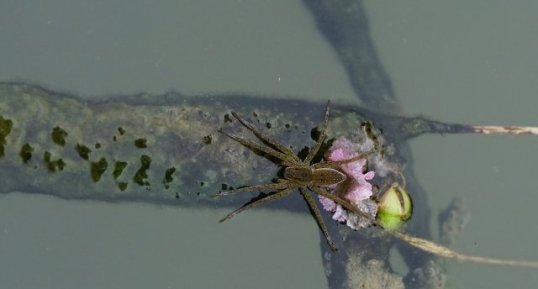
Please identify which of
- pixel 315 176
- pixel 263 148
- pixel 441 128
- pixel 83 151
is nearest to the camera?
pixel 315 176

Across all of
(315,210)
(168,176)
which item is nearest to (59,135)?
(168,176)

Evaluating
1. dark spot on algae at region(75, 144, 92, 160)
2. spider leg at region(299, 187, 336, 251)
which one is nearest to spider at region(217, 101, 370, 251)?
spider leg at region(299, 187, 336, 251)

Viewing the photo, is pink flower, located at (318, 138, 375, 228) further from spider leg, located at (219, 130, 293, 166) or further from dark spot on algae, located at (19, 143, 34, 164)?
dark spot on algae, located at (19, 143, 34, 164)

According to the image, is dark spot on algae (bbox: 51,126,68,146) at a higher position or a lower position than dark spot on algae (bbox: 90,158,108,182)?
higher

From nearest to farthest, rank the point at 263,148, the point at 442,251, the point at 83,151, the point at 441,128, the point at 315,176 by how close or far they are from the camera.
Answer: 1. the point at 315,176
2. the point at 263,148
3. the point at 83,151
4. the point at 442,251
5. the point at 441,128

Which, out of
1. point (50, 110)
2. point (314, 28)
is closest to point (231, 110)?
point (314, 28)

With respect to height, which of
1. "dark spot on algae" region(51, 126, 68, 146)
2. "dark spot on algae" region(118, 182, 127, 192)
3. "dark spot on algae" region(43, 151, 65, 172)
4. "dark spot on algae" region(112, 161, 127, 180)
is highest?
"dark spot on algae" region(51, 126, 68, 146)

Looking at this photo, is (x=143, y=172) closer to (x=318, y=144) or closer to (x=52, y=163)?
(x=52, y=163)
